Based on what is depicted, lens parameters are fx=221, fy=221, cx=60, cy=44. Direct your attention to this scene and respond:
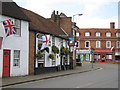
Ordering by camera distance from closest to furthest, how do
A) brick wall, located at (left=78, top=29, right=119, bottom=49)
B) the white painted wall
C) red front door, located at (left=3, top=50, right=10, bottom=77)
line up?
red front door, located at (left=3, top=50, right=10, bottom=77)
the white painted wall
brick wall, located at (left=78, top=29, right=119, bottom=49)

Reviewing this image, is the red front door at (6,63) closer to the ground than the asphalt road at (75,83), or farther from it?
farther from it

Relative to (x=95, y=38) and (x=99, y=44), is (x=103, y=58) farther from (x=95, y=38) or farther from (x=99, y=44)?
(x=95, y=38)

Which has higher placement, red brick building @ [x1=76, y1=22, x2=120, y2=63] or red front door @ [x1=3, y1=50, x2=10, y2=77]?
red brick building @ [x1=76, y1=22, x2=120, y2=63]

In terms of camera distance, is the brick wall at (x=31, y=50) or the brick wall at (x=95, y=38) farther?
the brick wall at (x=95, y=38)

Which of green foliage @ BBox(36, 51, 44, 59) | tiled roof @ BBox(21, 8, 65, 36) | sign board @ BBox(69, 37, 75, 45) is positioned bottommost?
green foliage @ BBox(36, 51, 44, 59)

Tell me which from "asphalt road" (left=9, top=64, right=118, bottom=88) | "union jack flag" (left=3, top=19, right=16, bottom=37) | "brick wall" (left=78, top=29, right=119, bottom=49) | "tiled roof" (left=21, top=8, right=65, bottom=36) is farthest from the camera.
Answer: "brick wall" (left=78, top=29, right=119, bottom=49)

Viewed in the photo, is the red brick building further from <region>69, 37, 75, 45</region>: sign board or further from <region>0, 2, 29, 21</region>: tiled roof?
<region>0, 2, 29, 21</region>: tiled roof

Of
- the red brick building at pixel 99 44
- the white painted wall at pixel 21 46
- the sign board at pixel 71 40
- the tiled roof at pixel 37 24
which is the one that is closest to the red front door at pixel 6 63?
the white painted wall at pixel 21 46

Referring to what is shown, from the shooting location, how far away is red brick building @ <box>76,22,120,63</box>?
63188 millimetres

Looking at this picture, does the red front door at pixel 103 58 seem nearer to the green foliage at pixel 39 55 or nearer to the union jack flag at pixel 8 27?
the green foliage at pixel 39 55

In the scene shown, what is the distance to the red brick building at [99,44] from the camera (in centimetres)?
6319

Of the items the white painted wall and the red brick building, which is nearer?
the white painted wall

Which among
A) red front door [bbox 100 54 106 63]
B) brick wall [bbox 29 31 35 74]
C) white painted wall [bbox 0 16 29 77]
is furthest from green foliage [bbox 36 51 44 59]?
red front door [bbox 100 54 106 63]

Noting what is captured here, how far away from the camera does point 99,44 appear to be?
64500mm
